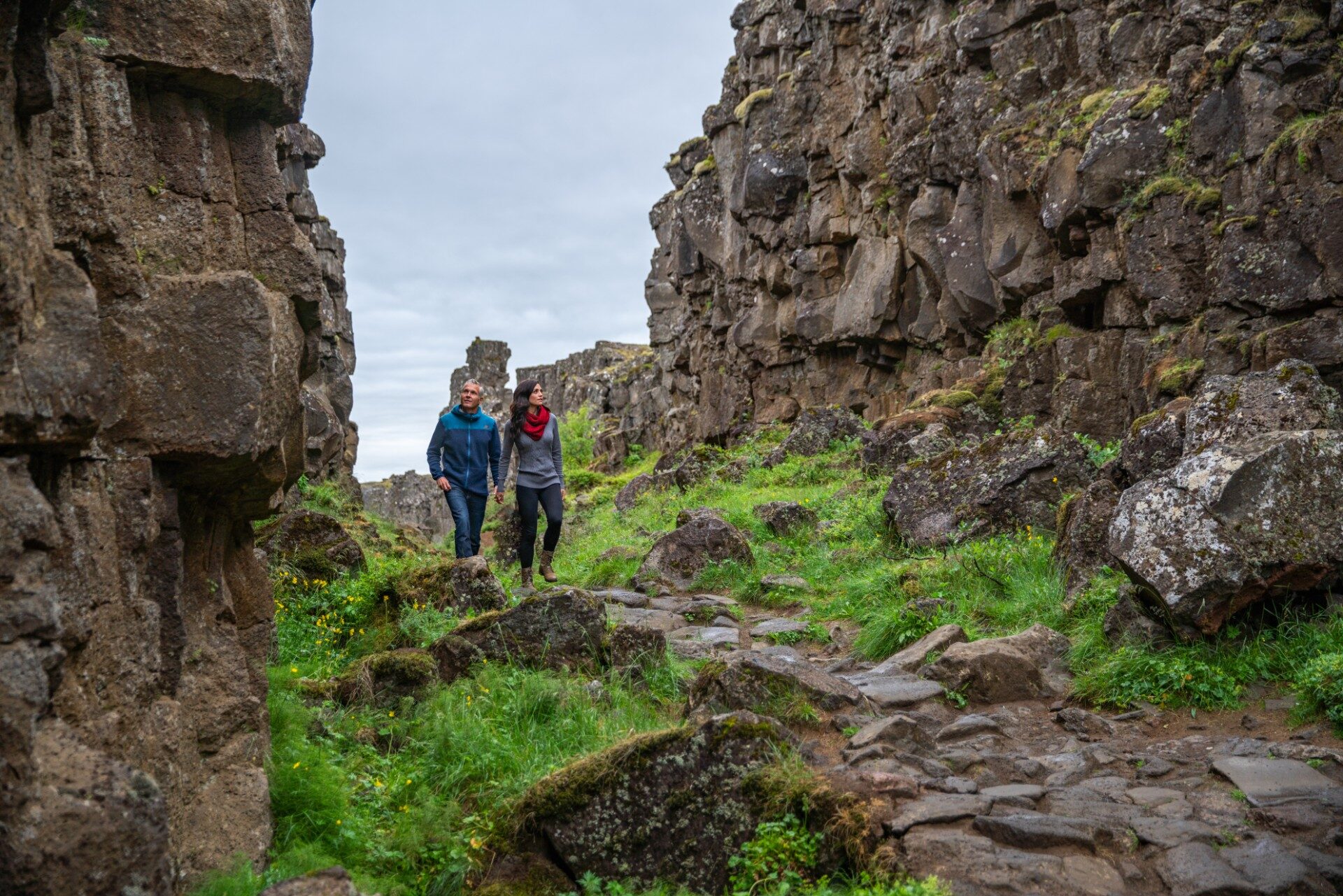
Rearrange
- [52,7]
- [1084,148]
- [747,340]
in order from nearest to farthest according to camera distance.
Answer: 1. [52,7]
2. [1084,148]
3. [747,340]

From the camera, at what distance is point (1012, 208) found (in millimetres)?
18891

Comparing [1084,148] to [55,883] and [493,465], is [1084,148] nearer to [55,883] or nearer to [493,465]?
[493,465]

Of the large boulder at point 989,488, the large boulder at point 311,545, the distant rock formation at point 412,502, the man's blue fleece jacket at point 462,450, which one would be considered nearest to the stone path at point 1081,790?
the large boulder at point 989,488

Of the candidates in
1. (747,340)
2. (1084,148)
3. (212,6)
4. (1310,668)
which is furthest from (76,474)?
(747,340)

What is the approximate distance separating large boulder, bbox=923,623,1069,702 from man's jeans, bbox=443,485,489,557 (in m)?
4.72

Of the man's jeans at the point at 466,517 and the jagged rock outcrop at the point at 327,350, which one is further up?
the jagged rock outcrop at the point at 327,350

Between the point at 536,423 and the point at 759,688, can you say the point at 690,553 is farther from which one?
the point at 759,688

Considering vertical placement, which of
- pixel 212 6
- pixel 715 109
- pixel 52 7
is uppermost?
pixel 715 109

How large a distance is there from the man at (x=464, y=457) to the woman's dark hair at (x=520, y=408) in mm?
191

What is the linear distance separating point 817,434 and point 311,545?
13106 millimetres

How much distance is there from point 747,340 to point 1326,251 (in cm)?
1878

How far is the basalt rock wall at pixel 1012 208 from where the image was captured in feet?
41.4

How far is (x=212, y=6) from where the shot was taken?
429 centimetres

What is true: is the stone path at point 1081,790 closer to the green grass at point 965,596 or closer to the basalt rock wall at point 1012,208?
the green grass at point 965,596
